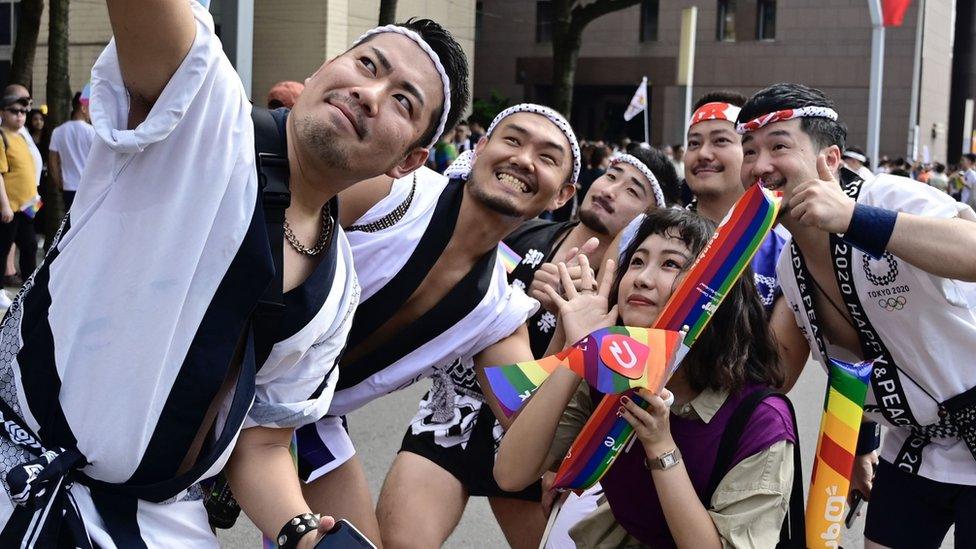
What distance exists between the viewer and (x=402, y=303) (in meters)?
3.46

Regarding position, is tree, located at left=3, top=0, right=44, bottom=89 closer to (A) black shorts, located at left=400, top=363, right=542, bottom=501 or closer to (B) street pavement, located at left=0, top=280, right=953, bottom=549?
(B) street pavement, located at left=0, top=280, right=953, bottom=549

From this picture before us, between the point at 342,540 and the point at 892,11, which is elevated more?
the point at 892,11

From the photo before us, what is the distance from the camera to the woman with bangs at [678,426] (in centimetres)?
261

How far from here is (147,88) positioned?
187cm

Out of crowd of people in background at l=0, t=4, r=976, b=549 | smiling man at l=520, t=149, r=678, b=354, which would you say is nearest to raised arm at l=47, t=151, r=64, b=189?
smiling man at l=520, t=149, r=678, b=354

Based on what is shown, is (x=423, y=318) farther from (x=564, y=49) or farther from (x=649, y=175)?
(x=564, y=49)

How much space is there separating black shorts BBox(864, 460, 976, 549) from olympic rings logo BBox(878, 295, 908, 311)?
567mm

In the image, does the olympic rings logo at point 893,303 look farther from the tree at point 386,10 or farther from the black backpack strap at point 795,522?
the tree at point 386,10

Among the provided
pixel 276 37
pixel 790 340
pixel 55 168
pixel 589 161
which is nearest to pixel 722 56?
pixel 276 37

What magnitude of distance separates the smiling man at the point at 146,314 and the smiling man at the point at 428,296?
1.18 metres

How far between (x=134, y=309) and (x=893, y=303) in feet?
6.91

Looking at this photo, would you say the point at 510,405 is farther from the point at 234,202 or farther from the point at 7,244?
the point at 7,244

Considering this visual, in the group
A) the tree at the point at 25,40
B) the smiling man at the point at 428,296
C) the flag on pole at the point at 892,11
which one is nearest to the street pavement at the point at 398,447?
the smiling man at the point at 428,296

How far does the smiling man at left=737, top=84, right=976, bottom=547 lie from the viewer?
272cm
